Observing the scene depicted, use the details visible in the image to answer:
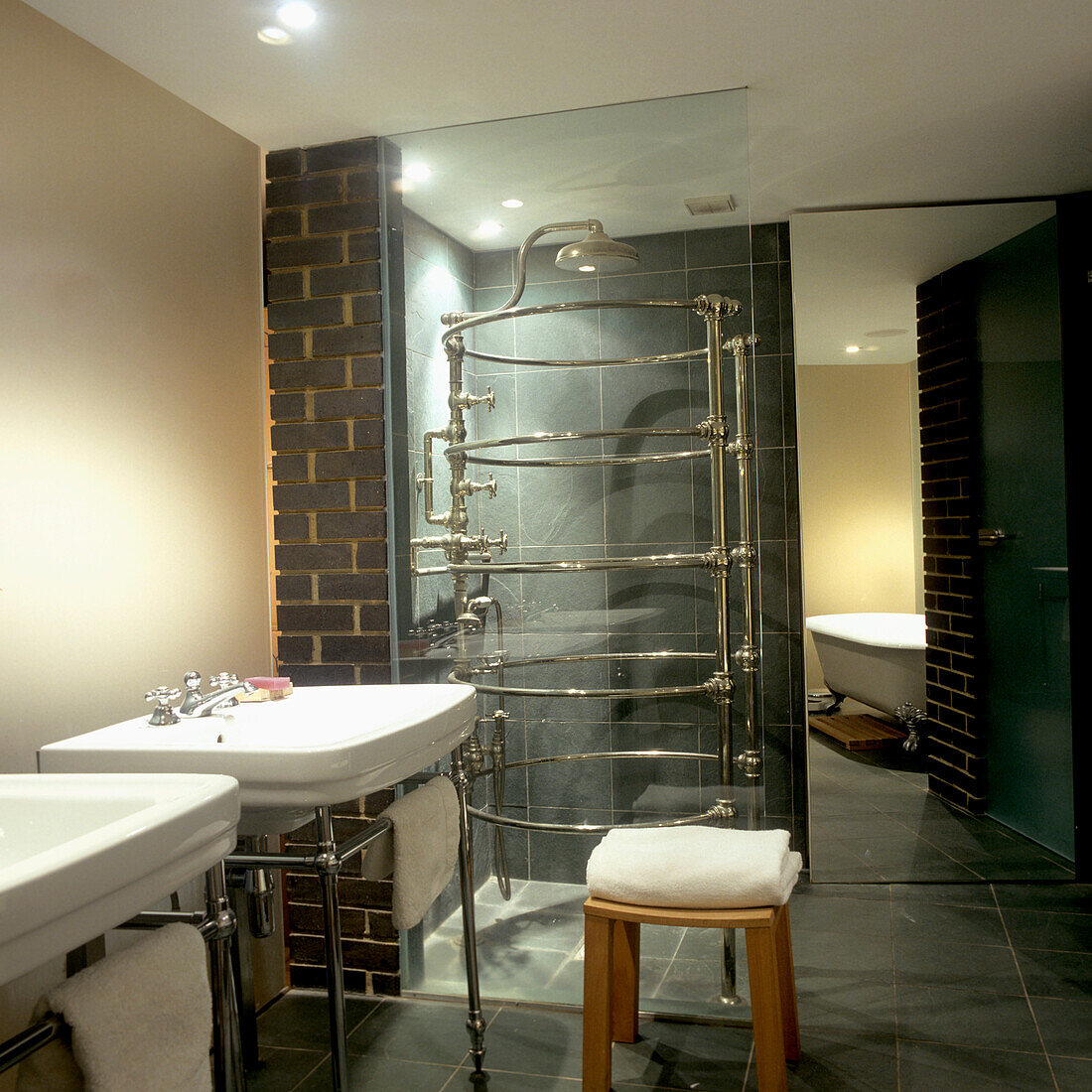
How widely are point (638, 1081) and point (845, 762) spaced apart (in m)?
1.60

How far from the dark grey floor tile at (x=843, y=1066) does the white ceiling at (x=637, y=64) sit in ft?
7.28

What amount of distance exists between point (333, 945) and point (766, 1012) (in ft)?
2.70

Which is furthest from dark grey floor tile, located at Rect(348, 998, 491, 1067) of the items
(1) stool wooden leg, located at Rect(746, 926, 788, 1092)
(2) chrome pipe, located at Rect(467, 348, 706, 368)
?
(2) chrome pipe, located at Rect(467, 348, 706, 368)

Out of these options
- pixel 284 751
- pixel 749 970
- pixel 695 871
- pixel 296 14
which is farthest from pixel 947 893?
pixel 296 14

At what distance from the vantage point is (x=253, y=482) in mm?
2629

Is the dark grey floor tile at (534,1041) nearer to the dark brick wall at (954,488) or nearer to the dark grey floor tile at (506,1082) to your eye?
the dark grey floor tile at (506,1082)

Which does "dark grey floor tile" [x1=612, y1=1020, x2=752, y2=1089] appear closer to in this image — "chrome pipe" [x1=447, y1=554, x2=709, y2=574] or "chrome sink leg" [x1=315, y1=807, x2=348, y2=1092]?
"chrome sink leg" [x1=315, y1=807, x2=348, y2=1092]

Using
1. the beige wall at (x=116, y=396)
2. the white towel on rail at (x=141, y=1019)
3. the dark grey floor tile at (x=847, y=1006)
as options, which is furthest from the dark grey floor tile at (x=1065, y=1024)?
the beige wall at (x=116, y=396)

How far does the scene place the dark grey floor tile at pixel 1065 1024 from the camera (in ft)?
7.29

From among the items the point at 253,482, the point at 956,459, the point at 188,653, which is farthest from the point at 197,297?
the point at 956,459

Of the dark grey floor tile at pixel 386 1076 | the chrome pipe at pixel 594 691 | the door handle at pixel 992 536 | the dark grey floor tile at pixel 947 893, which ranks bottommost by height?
the dark grey floor tile at pixel 386 1076

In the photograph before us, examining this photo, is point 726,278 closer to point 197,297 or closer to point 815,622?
point 197,297

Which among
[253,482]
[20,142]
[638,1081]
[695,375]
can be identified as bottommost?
[638,1081]

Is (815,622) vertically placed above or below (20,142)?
below
